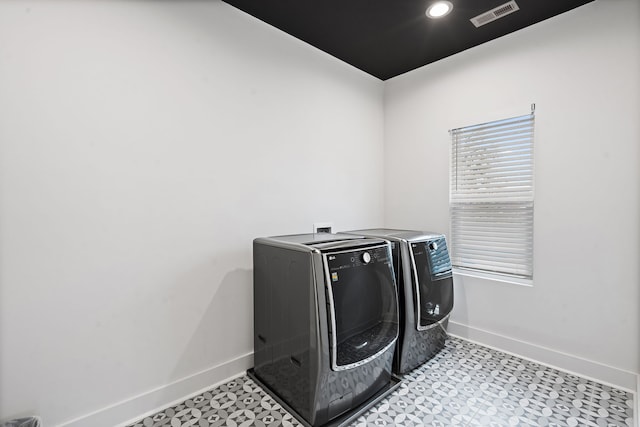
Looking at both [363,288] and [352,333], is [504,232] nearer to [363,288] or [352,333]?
[363,288]

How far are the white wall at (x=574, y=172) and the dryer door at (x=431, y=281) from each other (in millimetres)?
427

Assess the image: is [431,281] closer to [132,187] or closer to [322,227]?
[322,227]

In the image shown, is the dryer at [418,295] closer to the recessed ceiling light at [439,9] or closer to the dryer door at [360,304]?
the dryer door at [360,304]

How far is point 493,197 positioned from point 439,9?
139cm

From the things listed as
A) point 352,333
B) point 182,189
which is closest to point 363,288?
point 352,333

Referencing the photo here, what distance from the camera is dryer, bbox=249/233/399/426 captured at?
4.60 ft

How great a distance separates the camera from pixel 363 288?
1611 mm

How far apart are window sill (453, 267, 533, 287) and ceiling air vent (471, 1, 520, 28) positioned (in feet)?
6.05

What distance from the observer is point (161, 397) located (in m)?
1.59

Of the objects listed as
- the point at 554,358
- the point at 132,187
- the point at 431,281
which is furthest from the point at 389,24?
the point at 554,358

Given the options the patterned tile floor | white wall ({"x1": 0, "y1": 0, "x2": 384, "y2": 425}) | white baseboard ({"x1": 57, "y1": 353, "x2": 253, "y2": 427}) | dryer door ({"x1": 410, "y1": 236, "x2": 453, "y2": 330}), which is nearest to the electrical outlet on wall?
white wall ({"x1": 0, "y1": 0, "x2": 384, "y2": 425})

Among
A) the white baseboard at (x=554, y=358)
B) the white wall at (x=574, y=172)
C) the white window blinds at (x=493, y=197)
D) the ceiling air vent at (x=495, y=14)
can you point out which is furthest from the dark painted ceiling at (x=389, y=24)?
the white baseboard at (x=554, y=358)

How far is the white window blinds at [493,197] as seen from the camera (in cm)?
215

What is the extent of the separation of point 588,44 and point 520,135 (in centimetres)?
63
